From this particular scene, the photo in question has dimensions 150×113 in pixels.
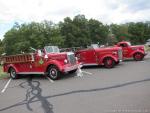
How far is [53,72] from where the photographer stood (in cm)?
1415

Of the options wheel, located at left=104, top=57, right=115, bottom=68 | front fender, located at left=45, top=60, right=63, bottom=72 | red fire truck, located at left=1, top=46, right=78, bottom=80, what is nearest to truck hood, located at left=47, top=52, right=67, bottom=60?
red fire truck, located at left=1, top=46, right=78, bottom=80

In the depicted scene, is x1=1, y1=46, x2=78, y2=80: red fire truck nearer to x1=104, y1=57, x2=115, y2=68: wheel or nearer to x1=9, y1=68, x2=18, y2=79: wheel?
x1=9, y1=68, x2=18, y2=79: wheel

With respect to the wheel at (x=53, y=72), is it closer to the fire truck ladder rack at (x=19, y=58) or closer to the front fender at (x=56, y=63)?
the front fender at (x=56, y=63)

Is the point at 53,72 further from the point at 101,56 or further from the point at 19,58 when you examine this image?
the point at 101,56

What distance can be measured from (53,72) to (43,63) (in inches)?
37.5

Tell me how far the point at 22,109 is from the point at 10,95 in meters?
2.87

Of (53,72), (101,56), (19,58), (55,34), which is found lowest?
(53,72)

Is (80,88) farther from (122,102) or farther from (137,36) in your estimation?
(137,36)

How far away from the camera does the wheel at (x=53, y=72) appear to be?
550 inches

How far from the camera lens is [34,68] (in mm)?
15250

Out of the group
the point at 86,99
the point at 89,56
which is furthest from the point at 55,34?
the point at 86,99

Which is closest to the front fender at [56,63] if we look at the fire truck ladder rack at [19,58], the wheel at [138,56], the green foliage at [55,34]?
the fire truck ladder rack at [19,58]

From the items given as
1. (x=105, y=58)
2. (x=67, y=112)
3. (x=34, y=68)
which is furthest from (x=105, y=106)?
(x=105, y=58)

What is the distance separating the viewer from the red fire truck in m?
14.0
